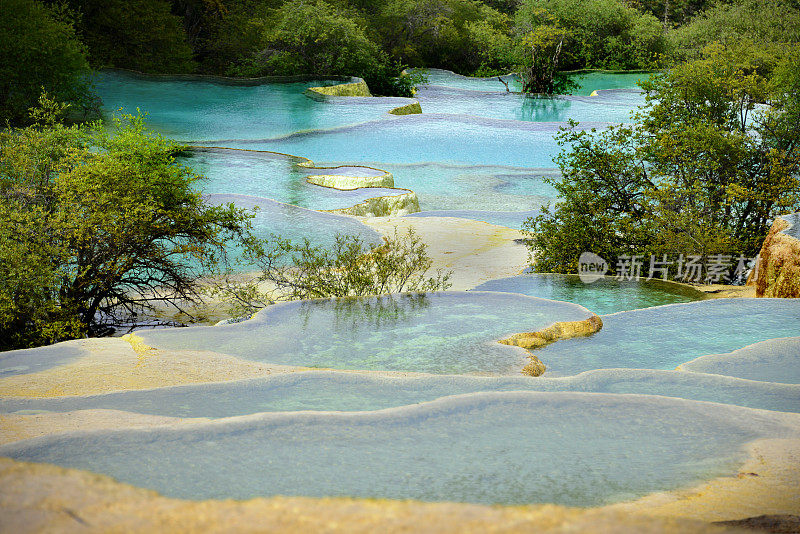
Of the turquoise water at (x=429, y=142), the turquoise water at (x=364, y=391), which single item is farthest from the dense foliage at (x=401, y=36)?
the turquoise water at (x=364, y=391)

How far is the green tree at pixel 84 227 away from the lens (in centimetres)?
640

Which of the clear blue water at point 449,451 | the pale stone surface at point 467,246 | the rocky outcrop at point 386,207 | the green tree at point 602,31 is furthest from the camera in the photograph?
the green tree at point 602,31

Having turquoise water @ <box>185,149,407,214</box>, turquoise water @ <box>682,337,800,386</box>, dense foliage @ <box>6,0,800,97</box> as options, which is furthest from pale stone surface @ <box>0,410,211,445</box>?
dense foliage @ <box>6,0,800,97</box>

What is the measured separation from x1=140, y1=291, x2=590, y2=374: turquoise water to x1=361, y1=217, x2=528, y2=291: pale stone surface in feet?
5.55

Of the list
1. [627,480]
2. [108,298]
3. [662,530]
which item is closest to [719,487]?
[627,480]

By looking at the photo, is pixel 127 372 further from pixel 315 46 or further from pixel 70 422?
pixel 315 46

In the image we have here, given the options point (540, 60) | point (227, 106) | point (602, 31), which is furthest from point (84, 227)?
point (602, 31)

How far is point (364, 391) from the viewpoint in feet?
13.2

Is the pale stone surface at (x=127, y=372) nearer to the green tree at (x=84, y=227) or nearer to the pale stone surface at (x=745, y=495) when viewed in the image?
the green tree at (x=84, y=227)

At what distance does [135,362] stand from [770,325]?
491cm

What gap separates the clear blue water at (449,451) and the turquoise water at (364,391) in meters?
0.44

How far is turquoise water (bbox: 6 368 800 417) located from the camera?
374 cm

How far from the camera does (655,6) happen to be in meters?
38.2

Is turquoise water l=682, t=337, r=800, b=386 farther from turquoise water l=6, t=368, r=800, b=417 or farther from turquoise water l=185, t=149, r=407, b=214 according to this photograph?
turquoise water l=185, t=149, r=407, b=214
